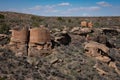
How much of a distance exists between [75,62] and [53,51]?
2411mm

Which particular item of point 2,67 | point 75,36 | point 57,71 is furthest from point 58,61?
point 75,36

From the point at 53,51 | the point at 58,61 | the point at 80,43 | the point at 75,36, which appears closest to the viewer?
the point at 58,61

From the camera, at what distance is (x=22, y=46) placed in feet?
68.3

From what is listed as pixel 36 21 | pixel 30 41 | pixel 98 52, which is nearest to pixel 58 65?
pixel 30 41

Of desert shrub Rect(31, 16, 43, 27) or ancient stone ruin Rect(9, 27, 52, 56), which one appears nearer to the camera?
ancient stone ruin Rect(9, 27, 52, 56)

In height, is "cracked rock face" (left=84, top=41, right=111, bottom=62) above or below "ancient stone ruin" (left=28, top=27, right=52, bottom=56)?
below

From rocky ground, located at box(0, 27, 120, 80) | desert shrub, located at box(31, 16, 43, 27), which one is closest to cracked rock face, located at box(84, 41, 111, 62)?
rocky ground, located at box(0, 27, 120, 80)

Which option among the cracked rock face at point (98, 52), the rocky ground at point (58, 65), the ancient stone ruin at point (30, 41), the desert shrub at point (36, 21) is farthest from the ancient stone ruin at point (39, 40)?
the desert shrub at point (36, 21)

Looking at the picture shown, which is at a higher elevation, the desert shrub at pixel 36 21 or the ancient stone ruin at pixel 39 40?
the desert shrub at pixel 36 21

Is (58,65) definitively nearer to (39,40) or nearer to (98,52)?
(39,40)

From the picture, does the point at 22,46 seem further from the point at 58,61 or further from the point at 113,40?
the point at 113,40

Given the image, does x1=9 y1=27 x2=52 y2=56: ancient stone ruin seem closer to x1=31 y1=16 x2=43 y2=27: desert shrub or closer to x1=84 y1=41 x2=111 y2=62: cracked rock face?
x1=84 y1=41 x2=111 y2=62: cracked rock face

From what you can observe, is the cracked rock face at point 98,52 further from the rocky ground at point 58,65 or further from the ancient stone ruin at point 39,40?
the ancient stone ruin at point 39,40

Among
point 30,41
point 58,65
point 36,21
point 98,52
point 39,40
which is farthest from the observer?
point 36,21
